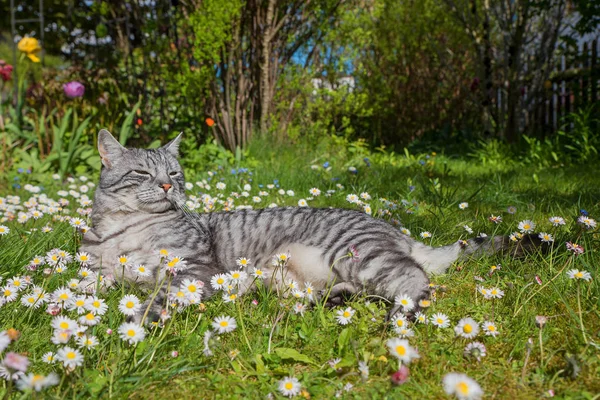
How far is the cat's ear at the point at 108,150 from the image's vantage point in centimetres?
297

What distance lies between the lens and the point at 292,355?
1.80 meters

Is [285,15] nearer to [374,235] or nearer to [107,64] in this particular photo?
[107,64]

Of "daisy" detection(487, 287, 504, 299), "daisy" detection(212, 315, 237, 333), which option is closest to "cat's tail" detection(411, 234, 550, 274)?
"daisy" detection(487, 287, 504, 299)

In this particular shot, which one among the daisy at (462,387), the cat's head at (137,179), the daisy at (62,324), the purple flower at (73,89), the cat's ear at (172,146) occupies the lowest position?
the daisy at (62,324)

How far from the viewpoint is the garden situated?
1677 mm

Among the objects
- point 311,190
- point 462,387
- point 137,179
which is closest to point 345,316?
point 462,387

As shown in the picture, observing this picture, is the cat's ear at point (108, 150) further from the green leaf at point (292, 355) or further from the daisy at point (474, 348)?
the daisy at point (474, 348)

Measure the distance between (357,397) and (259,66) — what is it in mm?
5258

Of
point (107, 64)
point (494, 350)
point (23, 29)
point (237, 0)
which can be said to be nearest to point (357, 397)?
point (494, 350)

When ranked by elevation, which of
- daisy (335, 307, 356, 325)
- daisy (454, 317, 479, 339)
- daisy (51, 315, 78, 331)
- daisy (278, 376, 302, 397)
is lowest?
daisy (278, 376, 302, 397)

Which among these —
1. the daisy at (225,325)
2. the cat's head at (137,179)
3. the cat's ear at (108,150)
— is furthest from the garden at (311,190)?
the cat's ear at (108,150)

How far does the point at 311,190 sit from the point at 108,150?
1720mm

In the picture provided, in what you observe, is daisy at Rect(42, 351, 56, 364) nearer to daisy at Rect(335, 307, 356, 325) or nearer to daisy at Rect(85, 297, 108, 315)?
daisy at Rect(85, 297, 108, 315)

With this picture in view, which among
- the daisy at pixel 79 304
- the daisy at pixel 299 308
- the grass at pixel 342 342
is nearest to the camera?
the grass at pixel 342 342
